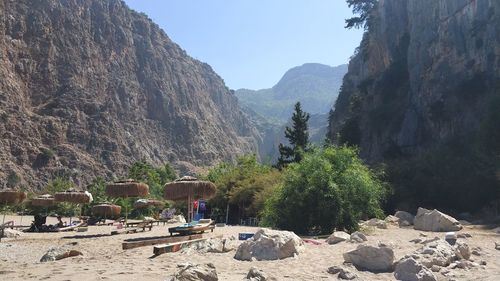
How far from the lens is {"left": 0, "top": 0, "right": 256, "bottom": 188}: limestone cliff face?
272 feet

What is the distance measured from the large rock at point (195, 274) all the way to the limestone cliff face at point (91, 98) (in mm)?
74983

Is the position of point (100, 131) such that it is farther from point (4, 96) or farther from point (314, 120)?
point (314, 120)

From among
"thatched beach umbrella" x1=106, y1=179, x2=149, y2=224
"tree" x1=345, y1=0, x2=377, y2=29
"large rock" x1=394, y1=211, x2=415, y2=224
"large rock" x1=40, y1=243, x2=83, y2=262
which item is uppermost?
"tree" x1=345, y1=0, x2=377, y2=29

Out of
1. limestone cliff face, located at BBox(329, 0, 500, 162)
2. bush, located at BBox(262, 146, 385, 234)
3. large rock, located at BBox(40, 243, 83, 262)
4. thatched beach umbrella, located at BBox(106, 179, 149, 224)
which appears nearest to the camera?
large rock, located at BBox(40, 243, 83, 262)

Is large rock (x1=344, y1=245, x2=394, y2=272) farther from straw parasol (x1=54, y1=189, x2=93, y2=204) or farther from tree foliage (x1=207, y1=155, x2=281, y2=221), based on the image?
straw parasol (x1=54, y1=189, x2=93, y2=204)

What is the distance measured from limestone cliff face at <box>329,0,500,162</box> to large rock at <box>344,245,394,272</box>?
2926cm

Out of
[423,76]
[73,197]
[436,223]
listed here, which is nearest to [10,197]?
[73,197]

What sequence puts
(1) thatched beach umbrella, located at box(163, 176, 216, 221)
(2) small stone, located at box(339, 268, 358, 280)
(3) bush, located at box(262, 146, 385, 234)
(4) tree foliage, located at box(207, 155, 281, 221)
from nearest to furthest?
(2) small stone, located at box(339, 268, 358, 280) → (3) bush, located at box(262, 146, 385, 234) → (1) thatched beach umbrella, located at box(163, 176, 216, 221) → (4) tree foliage, located at box(207, 155, 281, 221)

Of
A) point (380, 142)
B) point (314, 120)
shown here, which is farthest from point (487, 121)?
point (314, 120)

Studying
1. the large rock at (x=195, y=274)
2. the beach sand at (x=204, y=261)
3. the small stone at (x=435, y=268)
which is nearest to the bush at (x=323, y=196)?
the beach sand at (x=204, y=261)

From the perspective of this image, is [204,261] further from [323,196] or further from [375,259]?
[323,196]

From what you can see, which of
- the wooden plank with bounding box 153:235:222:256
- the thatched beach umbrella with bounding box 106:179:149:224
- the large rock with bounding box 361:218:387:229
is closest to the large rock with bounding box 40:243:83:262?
the wooden plank with bounding box 153:235:222:256

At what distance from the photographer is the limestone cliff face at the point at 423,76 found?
136 feet

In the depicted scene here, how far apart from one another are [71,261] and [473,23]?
1698 inches
